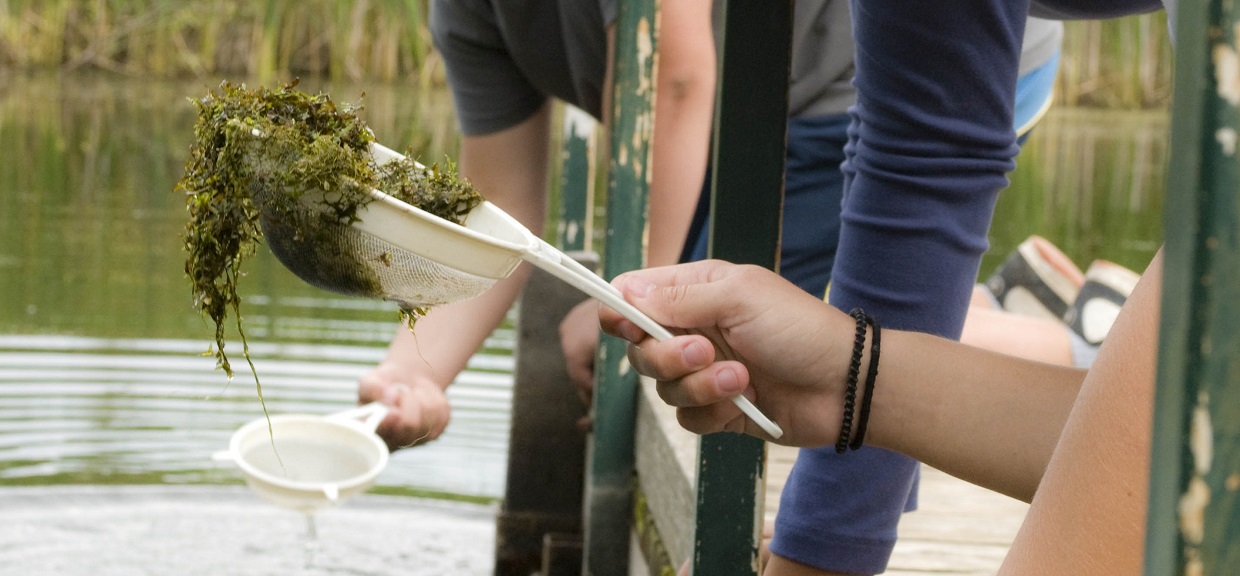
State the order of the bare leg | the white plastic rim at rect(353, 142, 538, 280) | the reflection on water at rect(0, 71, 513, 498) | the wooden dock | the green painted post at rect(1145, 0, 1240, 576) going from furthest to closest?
the reflection on water at rect(0, 71, 513, 498) → the bare leg → the wooden dock → the white plastic rim at rect(353, 142, 538, 280) → the green painted post at rect(1145, 0, 1240, 576)

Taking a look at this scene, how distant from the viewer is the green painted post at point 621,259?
1809 millimetres

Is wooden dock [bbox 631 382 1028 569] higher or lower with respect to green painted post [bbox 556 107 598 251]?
lower

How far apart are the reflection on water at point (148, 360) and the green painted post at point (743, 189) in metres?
1.58

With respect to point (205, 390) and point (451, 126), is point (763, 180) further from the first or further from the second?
point (451, 126)

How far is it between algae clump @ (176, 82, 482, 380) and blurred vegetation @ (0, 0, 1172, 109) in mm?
8101

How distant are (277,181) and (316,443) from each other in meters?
1.17

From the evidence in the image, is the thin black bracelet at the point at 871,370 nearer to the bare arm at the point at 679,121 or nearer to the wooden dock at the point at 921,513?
the wooden dock at the point at 921,513

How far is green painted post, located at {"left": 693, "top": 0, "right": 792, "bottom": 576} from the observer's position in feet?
2.84

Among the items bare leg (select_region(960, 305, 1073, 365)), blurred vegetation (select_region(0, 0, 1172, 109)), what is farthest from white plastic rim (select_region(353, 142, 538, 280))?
blurred vegetation (select_region(0, 0, 1172, 109))

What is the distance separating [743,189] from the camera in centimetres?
89

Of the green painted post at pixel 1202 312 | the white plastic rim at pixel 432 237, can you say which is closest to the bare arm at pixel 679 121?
the white plastic rim at pixel 432 237

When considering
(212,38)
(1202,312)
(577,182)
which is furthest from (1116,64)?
(1202,312)

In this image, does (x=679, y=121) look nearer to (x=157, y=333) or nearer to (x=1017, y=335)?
(x=1017, y=335)

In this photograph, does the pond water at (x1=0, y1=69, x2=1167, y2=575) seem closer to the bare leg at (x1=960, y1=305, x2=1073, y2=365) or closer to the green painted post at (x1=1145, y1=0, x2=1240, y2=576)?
the bare leg at (x1=960, y1=305, x2=1073, y2=365)
